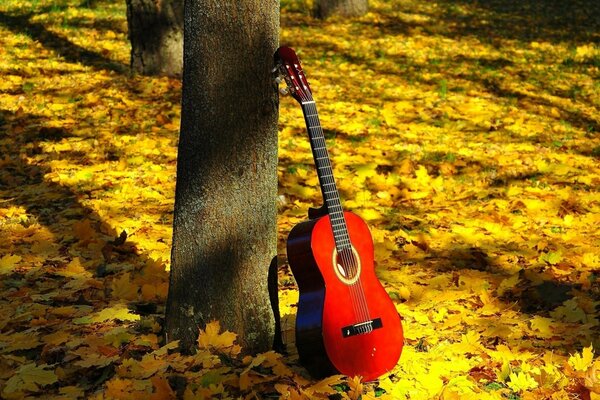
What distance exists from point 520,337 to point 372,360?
3.11 feet

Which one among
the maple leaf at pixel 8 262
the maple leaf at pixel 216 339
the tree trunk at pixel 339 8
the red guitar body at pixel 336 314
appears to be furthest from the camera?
the tree trunk at pixel 339 8

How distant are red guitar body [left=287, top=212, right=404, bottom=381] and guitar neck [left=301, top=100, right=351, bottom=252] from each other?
34 millimetres

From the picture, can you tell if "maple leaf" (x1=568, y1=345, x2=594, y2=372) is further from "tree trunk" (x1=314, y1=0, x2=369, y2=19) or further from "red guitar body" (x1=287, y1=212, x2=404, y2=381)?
"tree trunk" (x1=314, y1=0, x2=369, y2=19)

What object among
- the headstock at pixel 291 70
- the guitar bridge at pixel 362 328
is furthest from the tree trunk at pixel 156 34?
the guitar bridge at pixel 362 328

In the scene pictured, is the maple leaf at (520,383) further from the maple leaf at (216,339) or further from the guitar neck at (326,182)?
the maple leaf at (216,339)

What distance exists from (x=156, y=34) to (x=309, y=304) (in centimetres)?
595

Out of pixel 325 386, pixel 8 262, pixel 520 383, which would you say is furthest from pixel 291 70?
pixel 8 262

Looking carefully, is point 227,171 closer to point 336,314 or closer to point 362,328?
point 336,314

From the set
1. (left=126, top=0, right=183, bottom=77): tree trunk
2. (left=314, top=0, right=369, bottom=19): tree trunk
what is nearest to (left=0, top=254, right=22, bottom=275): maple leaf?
Result: (left=126, top=0, right=183, bottom=77): tree trunk

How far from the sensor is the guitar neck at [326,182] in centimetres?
345

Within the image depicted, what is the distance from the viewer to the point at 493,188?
20.3 feet

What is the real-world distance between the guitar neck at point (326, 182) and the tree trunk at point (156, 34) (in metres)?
5.48

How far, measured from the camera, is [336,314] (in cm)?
335

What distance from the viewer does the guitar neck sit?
136 inches
